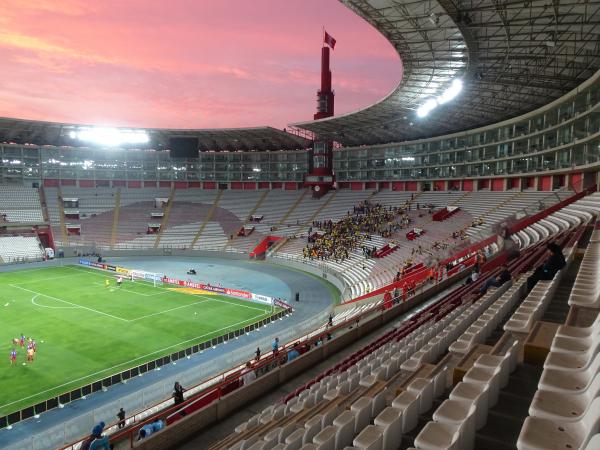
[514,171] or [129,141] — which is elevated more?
[129,141]

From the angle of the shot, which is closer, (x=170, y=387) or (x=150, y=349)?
(x=170, y=387)

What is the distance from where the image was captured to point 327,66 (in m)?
66.8

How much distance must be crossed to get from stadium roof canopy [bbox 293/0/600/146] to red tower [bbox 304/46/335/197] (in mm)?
16677

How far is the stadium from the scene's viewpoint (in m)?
7.36

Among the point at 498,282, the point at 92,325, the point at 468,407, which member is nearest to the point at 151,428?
the point at 468,407

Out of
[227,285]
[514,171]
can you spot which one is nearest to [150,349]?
[227,285]

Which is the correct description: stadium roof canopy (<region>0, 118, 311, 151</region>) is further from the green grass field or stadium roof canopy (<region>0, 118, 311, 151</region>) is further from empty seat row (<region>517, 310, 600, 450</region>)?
empty seat row (<region>517, 310, 600, 450</region>)

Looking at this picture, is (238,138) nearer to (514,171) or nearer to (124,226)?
(124,226)

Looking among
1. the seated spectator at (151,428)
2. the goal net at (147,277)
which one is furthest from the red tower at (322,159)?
the seated spectator at (151,428)

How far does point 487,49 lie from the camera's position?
30938 millimetres

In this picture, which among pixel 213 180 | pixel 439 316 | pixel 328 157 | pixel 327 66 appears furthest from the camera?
pixel 213 180

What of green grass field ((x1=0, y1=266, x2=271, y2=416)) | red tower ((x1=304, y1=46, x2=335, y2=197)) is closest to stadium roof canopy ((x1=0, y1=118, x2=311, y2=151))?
red tower ((x1=304, y1=46, x2=335, y2=197))

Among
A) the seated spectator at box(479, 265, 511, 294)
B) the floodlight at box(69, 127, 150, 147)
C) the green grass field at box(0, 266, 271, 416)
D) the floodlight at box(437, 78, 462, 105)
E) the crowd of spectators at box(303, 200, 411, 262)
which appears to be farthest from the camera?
the floodlight at box(69, 127, 150, 147)

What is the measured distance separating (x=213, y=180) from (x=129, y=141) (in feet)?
54.2
